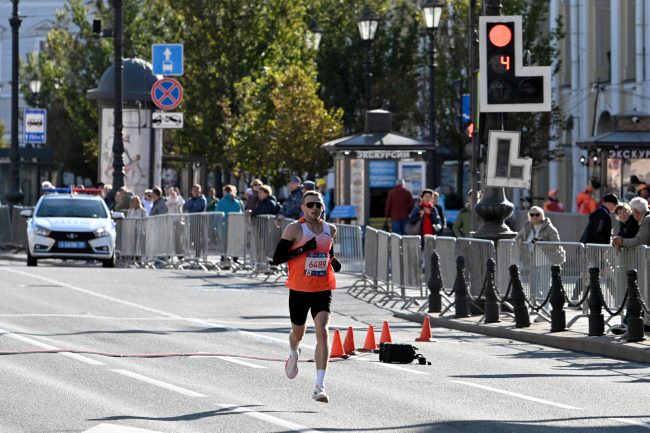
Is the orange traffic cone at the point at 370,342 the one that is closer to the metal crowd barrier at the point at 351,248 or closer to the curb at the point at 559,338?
the curb at the point at 559,338

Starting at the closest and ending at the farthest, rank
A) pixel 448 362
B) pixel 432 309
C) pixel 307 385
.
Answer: pixel 307 385
pixel 448 362
pixel 432 309

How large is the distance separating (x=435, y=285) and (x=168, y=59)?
20139 mm

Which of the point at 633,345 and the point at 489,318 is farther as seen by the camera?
the point at 489,318

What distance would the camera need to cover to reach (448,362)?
59.1 feet

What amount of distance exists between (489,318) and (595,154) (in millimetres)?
20503

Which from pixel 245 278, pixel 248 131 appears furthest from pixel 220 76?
pixel 245 278

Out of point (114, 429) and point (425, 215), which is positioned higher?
point (425, 215)

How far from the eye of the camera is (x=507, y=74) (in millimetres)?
22344

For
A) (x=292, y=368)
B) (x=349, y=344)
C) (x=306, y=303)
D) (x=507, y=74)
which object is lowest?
(x=349, y=344)

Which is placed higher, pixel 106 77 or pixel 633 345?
pixel 106 77

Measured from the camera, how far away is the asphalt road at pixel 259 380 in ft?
42.1

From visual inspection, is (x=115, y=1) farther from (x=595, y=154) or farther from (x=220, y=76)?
(x=220, y=76)

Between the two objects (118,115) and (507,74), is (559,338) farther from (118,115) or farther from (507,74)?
(118,115)

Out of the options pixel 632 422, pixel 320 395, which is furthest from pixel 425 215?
pixel 632 422
